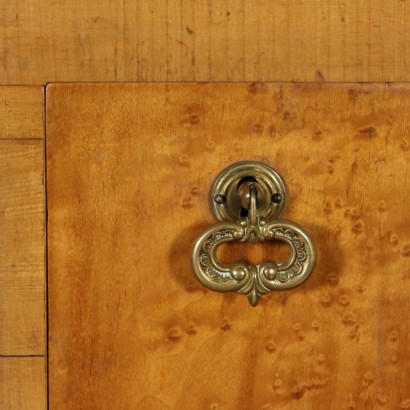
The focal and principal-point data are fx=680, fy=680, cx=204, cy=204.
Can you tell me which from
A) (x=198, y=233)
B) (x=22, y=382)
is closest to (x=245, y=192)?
(x=198, y=233)

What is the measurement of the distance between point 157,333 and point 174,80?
146 millimetres

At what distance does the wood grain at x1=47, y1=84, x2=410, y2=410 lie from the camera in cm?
39

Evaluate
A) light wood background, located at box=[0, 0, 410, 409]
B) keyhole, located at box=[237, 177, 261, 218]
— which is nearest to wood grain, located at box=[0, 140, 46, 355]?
light wood background, located at box=[0, 0, 410, 409]

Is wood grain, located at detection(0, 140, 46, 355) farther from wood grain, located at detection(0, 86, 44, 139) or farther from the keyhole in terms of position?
the keyhole

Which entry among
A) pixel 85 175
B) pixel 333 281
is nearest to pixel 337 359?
pixel 333 281

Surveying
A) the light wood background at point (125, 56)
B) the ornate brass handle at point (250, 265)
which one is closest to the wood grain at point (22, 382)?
the light wood background at point (125, 56)

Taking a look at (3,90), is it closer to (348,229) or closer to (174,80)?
(174,80)

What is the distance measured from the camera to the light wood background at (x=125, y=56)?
0.38 metres

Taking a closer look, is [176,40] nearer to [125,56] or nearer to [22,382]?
[125,56]

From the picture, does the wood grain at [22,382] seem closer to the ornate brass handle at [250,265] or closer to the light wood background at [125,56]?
the light wood background at [125,56]

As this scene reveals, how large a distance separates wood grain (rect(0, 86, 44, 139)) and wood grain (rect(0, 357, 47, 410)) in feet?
0.43

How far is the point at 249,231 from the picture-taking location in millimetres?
376

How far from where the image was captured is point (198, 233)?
393mm

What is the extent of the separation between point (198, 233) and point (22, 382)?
0.44 ft
